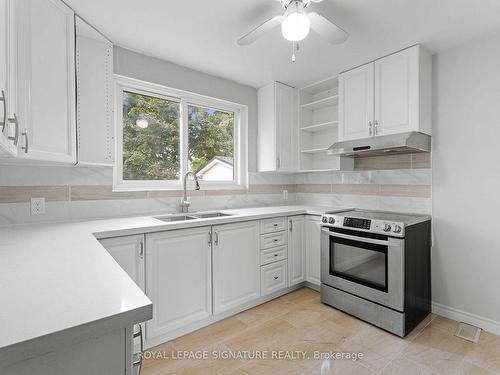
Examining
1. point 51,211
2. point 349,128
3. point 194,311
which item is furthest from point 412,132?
point 51,211

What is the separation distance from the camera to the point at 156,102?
2.64 metres

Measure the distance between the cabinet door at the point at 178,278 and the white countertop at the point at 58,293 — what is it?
63 cm

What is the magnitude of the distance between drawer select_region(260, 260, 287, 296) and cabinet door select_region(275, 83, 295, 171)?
1.16 m

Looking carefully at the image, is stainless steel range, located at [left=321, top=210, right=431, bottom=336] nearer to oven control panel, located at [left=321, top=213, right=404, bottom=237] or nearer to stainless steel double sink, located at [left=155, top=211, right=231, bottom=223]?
oven control panel, located at [left=321, top=213, right=404, bottom=237]

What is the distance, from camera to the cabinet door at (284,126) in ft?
10.4

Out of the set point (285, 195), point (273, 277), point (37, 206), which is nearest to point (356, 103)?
point (285, 195)

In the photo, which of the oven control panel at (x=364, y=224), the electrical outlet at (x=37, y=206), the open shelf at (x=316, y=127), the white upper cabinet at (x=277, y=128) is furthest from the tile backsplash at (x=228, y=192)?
the oven control panel at (x=364, y=224)

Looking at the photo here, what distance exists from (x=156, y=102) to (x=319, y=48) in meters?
1.64

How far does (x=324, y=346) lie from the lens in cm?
194

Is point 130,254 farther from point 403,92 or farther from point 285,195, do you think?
point 403,92

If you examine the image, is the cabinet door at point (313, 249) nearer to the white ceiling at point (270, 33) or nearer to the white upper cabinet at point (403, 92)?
the white upper cabinet at point (403, 92)

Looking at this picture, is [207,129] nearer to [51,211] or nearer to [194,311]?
[51,211]

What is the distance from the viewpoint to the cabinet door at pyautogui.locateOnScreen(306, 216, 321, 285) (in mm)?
2828

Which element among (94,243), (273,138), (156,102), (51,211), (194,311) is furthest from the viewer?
(273,138)
